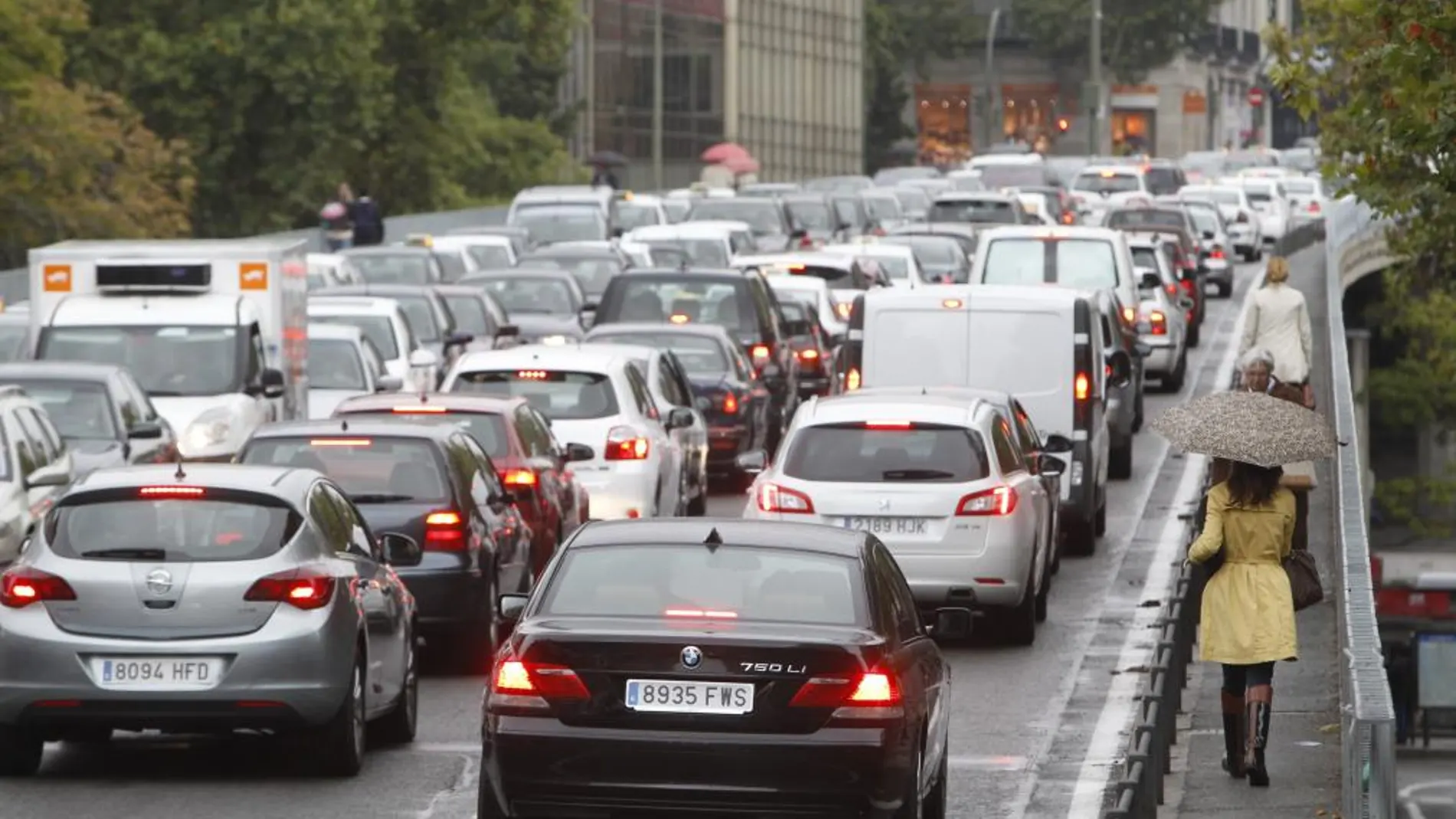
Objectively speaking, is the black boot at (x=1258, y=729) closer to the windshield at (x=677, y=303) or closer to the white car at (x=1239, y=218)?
the windshield at (x=677, y=303)

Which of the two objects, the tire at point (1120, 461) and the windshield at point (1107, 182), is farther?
the windshield at point (1107, 182)

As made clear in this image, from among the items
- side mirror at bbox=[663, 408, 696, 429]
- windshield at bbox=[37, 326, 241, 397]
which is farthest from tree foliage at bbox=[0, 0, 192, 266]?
side mirror at bbox=[663, 408, 696, 429]

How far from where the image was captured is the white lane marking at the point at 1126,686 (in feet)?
47.9

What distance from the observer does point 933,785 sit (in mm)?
12727

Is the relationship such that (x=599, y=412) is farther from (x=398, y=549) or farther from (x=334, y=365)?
(x=398, y=549)

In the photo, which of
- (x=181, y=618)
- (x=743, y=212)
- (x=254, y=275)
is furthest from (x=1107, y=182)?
(x=181, y=618)

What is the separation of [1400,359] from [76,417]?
67.5 meters

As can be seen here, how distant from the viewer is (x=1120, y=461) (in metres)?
31.6

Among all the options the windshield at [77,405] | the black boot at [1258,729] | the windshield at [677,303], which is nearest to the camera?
the black boot at [1258,729]

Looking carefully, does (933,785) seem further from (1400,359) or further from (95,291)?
(1400,359)

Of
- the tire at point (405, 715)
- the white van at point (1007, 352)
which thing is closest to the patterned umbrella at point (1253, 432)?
the tire at point (405, 715)

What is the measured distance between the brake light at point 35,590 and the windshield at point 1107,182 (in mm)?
66419

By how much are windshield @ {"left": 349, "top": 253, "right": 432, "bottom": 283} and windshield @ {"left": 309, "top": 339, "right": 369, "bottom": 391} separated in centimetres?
1251

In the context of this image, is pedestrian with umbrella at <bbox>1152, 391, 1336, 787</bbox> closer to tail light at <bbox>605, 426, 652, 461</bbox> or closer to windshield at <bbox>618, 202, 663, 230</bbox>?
tail light at <bbox>605, 426, 652, 461</bbox>
